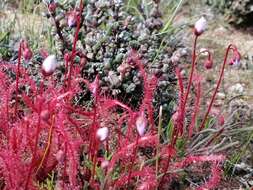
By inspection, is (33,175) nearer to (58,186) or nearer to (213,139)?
(58,186)

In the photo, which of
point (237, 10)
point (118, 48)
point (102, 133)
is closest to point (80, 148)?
point (102, 133)

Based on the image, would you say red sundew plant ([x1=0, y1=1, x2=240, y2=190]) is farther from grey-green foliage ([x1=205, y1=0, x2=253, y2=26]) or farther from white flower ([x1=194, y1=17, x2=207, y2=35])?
grey-green foliage ([x1=205, y1=0, x2=253, y2=26])

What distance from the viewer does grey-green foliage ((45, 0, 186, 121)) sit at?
2596 millimetres

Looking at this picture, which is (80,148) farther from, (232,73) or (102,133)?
(232,73)

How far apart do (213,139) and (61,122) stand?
73 cm

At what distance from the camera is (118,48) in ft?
8.95

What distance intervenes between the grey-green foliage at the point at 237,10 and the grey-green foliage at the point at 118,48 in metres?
0.97

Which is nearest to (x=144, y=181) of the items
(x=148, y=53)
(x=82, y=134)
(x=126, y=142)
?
(x=126, y=142)

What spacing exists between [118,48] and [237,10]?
4.36 ft

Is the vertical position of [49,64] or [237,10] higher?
Result: [49,64]

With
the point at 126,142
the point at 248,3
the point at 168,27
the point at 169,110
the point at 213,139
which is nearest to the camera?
the point at 126,142

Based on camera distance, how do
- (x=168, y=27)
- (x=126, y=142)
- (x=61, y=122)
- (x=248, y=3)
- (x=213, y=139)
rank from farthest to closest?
(x=248, y=3) → (x=168, y=27) → (x=213, y=139) → (x=126, y=142) → (x=61, y=122)

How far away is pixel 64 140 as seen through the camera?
6.25ft

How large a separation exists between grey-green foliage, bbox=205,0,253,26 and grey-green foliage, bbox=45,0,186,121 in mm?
974
